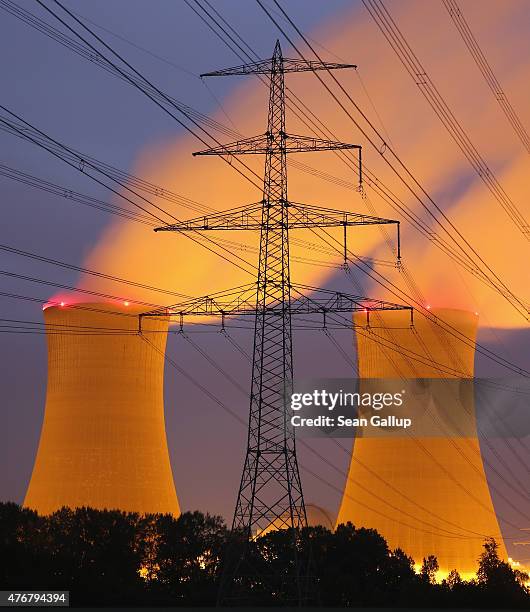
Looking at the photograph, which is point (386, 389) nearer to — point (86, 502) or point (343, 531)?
point (343, 531)

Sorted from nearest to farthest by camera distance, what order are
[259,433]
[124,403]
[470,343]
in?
[259,433], [124,403], [470,343]

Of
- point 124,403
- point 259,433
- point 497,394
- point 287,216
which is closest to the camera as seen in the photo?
point 259,433

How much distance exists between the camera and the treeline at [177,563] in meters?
35.2

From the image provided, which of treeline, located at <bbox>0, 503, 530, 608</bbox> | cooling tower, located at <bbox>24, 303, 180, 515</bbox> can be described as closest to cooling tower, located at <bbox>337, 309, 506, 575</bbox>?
treeline, located at <bbox>0, 503, 530, 608</bbox>

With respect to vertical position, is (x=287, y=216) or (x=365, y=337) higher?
(x=365, y=337)

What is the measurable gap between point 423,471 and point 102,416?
42.4 feet

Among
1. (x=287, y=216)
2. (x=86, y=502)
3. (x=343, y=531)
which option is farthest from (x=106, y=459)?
(x=287, y=216)

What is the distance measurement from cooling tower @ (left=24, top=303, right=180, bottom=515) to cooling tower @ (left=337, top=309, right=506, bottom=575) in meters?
8.23

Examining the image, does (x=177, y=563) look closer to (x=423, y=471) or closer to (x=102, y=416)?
(x=102, y=416)

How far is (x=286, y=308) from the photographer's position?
27.6 metres

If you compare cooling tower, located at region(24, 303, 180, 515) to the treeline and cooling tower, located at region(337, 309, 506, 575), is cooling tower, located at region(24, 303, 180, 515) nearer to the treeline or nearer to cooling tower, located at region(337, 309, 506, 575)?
the treeline

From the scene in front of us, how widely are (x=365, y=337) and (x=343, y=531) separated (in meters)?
7.46

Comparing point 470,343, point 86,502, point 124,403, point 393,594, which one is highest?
point 470,343

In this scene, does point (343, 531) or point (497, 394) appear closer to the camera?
point (343, 531)
